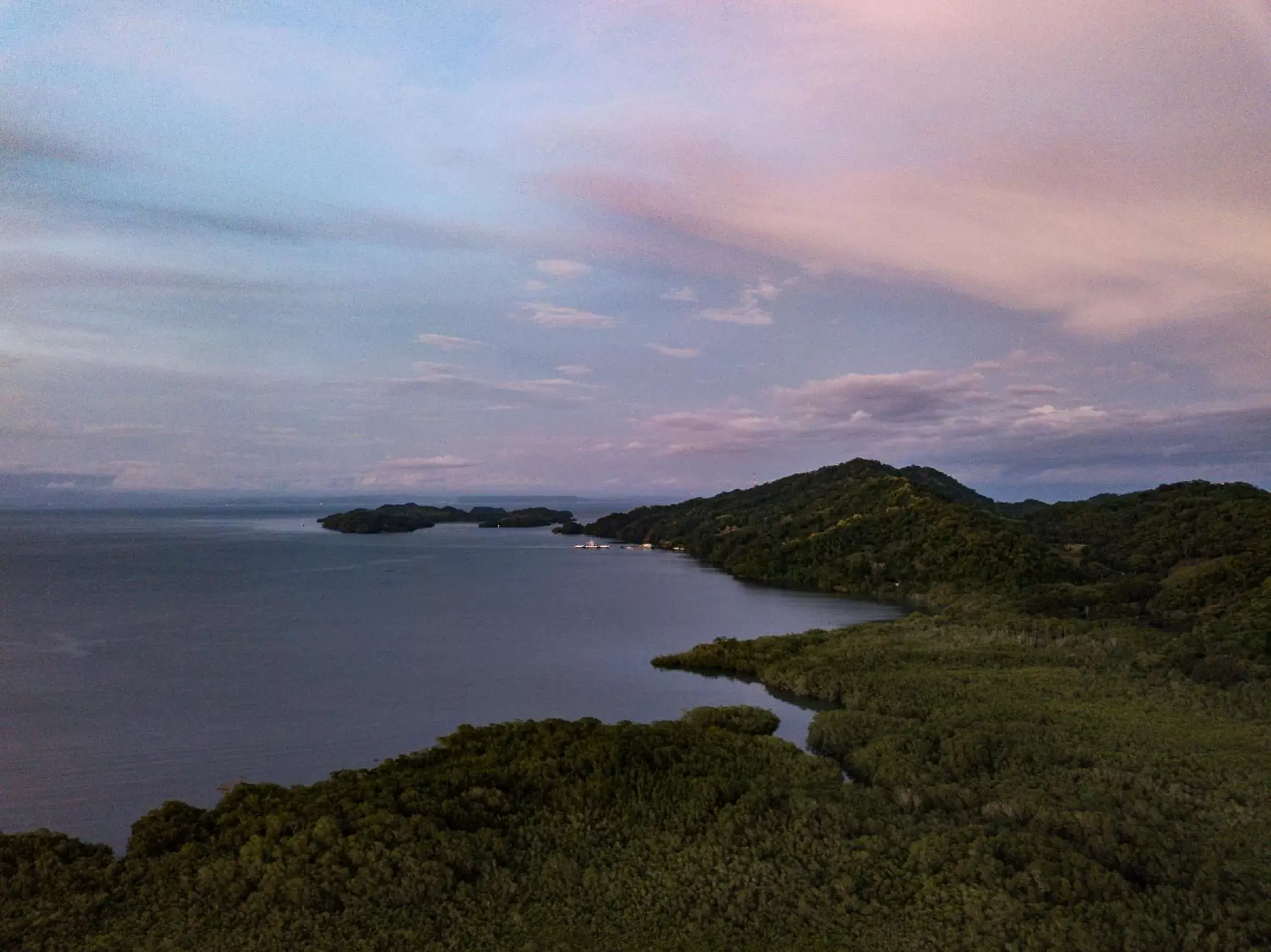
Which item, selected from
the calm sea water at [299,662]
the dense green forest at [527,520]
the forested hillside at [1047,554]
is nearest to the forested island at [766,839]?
the calm sea water at [299,662]

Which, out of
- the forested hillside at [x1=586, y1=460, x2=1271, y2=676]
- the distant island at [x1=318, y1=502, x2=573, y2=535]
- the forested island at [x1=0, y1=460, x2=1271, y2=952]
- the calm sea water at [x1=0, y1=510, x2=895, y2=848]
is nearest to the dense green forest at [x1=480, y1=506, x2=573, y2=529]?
the distant island at [x1=318, y1=502, x2=573, y2=535]

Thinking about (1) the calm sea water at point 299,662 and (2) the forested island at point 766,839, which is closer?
(2) the forested island at point 766,839

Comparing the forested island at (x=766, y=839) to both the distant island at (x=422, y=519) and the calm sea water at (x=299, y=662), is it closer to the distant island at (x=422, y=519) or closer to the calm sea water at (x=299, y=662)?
the calm sea water at (x=299, y=662)

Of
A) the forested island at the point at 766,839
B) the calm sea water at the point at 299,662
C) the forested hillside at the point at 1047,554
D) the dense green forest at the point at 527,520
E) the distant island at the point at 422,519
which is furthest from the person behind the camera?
the dense green forest at the point at 527,520

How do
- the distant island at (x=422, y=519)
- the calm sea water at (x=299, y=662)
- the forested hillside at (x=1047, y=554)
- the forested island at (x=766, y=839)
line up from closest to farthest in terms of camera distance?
1. the forested island at (x=766, y=839)
2. the calm sea water at (x=299, y=662)
3. the forested hillside at (x=1047, y=554)
4. the distant island at (x=422, y=519)

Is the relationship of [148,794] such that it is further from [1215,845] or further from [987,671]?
[987,671]

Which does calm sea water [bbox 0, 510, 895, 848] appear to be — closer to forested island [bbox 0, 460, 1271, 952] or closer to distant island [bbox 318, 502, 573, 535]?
forested island [bbox 0, 460, 1271, 952]

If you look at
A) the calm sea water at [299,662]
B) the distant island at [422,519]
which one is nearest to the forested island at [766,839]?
→ the calm sea water at [299,662]

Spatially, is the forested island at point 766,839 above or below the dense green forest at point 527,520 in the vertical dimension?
below

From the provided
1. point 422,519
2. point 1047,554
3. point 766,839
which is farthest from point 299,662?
point 422,519
